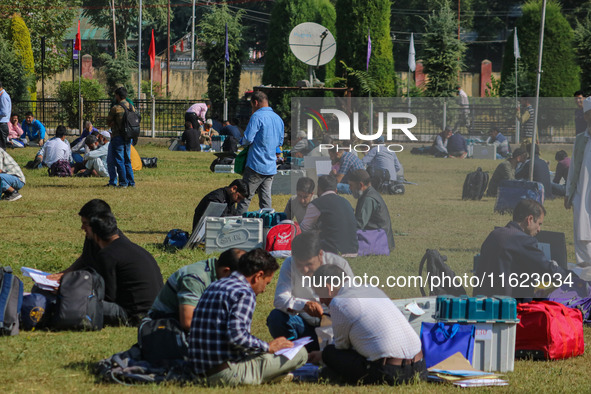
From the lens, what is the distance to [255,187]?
11.6 m

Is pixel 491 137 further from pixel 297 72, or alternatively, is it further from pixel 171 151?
pixel 297 72

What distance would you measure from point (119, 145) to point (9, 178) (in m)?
2.13

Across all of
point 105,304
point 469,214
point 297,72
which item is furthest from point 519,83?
point 105,304

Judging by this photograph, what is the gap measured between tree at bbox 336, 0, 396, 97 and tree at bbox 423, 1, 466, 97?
202 cm

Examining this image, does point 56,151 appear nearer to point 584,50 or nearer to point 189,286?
point 189,286

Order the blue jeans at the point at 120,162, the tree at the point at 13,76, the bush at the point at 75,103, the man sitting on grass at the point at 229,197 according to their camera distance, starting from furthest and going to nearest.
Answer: the bush at the point at 75,103 < the tree at the point at 13,76 < the blue jeans at the point at 120,162 < the man sitting on grass at the point at 229,197

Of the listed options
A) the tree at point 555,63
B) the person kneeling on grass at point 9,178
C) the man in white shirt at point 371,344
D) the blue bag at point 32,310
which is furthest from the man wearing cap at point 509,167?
the tree at point 555,63

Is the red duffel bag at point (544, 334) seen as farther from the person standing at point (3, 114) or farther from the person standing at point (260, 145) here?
the person standing at point (3, 114)

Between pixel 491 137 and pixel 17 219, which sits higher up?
pixel 491 137

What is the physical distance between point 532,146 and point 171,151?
2022 centimetres

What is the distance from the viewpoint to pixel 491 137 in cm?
1084

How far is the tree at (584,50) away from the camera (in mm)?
36875

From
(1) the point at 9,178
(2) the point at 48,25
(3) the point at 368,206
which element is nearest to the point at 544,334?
(3) the point at 368,206

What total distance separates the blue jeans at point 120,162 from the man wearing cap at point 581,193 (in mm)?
9037
